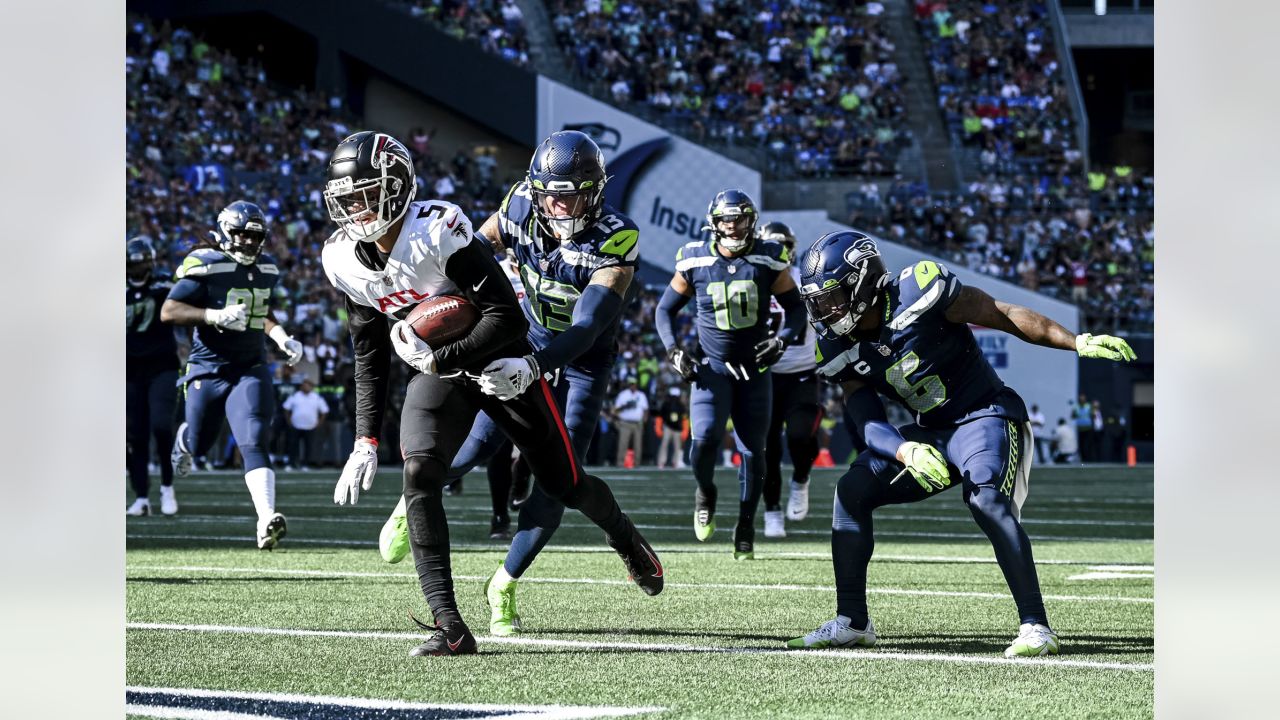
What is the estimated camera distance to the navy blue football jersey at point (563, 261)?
614 cm

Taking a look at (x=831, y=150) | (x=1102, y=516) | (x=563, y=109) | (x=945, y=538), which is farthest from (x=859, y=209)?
(x=945, y=538)

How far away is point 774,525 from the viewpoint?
10500mm

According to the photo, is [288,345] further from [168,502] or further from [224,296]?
[168,502]

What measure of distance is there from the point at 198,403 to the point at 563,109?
21.8 metres

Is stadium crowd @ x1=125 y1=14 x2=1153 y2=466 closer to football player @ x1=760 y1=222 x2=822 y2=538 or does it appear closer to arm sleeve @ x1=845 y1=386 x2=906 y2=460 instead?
football player @ x1=760 y1=222 x2=822 y2=538

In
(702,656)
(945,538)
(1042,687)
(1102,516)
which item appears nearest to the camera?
(1042,687)

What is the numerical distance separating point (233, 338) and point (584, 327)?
13.2 ft

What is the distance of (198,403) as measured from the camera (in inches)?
362

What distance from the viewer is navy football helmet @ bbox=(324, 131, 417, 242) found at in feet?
17.0

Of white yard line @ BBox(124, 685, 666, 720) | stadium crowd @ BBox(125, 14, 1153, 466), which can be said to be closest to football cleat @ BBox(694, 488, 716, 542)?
white yard line @ BBox(124, 685, 666, 720)

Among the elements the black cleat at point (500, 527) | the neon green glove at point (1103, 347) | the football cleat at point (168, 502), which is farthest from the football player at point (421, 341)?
the football cleat at point (168, 502)

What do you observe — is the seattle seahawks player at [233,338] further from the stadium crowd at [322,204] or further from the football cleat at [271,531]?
the stadium crowd at [322,204]
